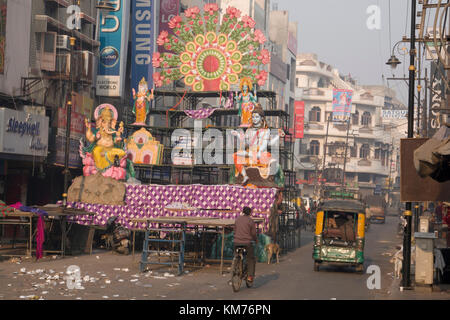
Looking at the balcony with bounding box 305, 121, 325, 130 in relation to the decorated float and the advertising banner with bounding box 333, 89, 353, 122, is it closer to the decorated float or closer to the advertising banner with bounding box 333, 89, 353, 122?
the advertising banner with bounding box 333, 89, 353, 122

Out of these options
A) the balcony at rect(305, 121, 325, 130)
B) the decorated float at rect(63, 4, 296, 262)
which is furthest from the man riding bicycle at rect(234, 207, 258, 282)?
the balcony at rect(305, 121, 325, 130)

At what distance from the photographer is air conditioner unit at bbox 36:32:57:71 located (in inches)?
1359

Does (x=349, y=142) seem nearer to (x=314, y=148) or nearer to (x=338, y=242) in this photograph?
(x=314, y=148)

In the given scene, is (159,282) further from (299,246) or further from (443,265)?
(299,246)

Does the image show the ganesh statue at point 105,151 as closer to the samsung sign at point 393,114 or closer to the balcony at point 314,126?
the balcony at point 314,126

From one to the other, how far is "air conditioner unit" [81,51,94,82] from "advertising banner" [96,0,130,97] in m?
2.29

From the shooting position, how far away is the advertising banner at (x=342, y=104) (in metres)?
102

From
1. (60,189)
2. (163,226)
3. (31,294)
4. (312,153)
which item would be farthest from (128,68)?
(312,153)

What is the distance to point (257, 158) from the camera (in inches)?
1273

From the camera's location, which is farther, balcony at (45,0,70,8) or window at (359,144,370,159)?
window at (359,144,370,159)

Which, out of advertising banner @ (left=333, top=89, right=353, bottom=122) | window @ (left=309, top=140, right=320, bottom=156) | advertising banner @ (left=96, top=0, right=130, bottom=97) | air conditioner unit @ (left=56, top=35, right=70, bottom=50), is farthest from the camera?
window @ (left=309, top=140, right=320, bottom=156)

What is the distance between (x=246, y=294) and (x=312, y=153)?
306 ft

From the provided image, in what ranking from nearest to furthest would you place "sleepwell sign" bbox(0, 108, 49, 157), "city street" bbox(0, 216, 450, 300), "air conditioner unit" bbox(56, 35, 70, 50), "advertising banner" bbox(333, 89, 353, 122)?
1. "city street" bbox(0, 216, 450, 300)
2. "sleepwell sign" bbox(0, 108, 49, 157)
3. "air conditioner unit" bbox(56, 35, 70, 50)
4. "advertising banner" bbox(333, 89, 353, 122)

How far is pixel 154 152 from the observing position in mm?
35500
